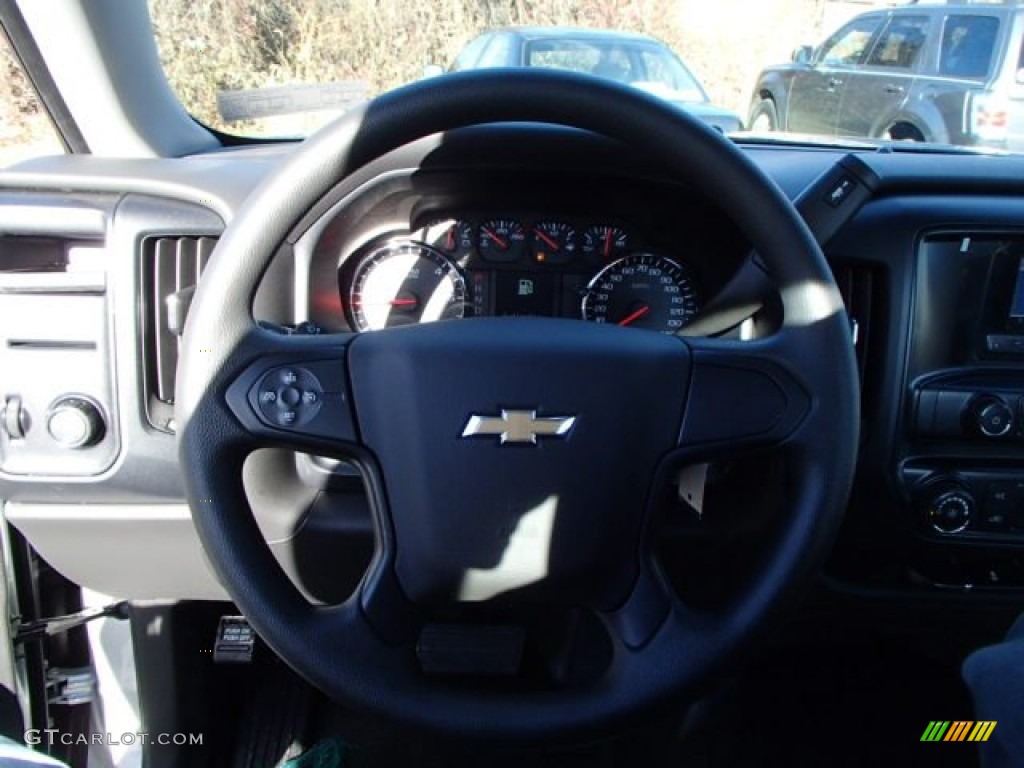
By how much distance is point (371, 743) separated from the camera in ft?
7.04

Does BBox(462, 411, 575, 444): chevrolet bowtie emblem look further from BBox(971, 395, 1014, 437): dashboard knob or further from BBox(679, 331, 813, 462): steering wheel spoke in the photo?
BBox(971, 395, 1014, 437): dashboard knob

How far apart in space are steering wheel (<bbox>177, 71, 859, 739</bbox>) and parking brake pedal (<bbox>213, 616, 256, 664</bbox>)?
0.82 metres

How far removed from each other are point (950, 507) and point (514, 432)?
→ 0.85 metres

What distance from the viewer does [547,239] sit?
1.65m

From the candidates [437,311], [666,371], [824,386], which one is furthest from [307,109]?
[824,386]

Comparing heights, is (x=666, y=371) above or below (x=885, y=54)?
below

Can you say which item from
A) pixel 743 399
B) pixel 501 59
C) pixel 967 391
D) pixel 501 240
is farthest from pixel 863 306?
pixel 501 59

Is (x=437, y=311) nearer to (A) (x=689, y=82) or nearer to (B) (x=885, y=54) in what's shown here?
(A) (x=689, y=82)

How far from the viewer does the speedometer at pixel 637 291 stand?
1.65 metres

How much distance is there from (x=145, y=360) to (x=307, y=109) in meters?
0.66

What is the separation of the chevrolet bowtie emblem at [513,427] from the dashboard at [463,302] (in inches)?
15.0

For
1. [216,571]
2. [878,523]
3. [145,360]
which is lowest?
[878,523]
